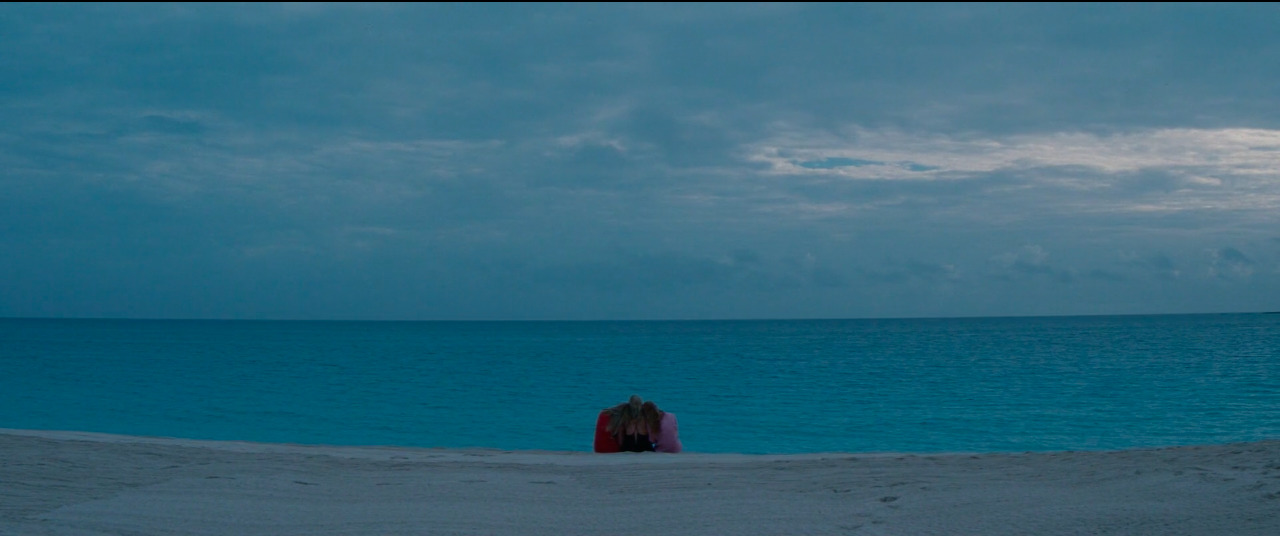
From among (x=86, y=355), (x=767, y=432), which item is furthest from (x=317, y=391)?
(x=86, y=355)

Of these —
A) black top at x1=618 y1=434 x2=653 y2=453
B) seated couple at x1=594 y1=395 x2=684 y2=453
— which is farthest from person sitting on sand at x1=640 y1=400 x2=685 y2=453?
black top at x1=618 y1=434 x2=653 y2=453

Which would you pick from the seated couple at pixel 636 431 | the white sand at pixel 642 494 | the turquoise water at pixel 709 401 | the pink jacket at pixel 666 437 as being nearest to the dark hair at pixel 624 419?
the seated couple at pixel 636 431

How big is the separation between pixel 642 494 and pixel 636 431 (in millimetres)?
3643

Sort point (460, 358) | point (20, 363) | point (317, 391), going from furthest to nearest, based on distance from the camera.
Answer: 1. point (460, 358)
2. point (20, 363)
3. point (317, 391)

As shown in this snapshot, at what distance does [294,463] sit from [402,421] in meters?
16.3

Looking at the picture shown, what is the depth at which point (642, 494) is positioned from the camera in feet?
25.6

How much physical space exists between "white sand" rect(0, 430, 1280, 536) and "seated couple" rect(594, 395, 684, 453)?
1.25 metres

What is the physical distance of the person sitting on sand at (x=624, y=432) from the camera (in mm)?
11438

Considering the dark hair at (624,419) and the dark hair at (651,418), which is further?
the dark hair at (651,418)

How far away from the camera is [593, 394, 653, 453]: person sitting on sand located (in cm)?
1144

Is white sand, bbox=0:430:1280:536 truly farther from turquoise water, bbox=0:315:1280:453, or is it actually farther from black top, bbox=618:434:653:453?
turquoise water, bbox=0:315:1280:453

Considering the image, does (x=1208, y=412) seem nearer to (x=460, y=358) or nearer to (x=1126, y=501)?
(x=1126, y=501)

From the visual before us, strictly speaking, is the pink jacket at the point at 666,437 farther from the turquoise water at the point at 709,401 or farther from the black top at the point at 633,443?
the turquoise water at the point at 709,401

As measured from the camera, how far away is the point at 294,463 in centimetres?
952
